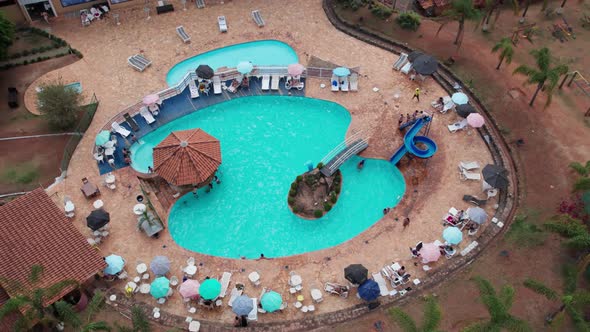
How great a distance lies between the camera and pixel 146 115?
37.5 m

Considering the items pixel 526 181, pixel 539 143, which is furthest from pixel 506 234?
pixel 539 143

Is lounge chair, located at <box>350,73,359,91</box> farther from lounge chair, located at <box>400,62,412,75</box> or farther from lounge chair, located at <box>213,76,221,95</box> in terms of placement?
lounge chair, located at <box>213,76,221,95</box>

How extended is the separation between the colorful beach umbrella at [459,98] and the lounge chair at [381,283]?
1638 cm

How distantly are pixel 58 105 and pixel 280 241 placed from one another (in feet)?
66.2

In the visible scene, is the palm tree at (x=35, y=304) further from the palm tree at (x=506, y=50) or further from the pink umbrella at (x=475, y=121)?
the palm tree at (x=506, y=50)

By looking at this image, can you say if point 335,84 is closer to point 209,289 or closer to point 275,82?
point 275,82

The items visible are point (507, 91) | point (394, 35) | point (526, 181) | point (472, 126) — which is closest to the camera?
point (526, 181)

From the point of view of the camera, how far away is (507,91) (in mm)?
38562

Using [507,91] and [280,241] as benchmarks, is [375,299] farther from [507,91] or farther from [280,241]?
[507,91]

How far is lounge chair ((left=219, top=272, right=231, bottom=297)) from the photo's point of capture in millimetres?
28620

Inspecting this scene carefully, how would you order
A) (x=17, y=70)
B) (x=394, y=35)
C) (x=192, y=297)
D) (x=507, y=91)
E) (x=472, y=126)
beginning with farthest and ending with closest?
(x=394, y=35) < (x=17, y=70) < (x=507, y=91) < (x=472, y=126) < (x=192, y=297)

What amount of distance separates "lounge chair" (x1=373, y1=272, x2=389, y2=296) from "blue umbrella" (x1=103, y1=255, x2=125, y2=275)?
1623 cm

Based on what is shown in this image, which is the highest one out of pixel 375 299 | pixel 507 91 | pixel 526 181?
pixel 507 91

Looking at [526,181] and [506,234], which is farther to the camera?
[526,181]
